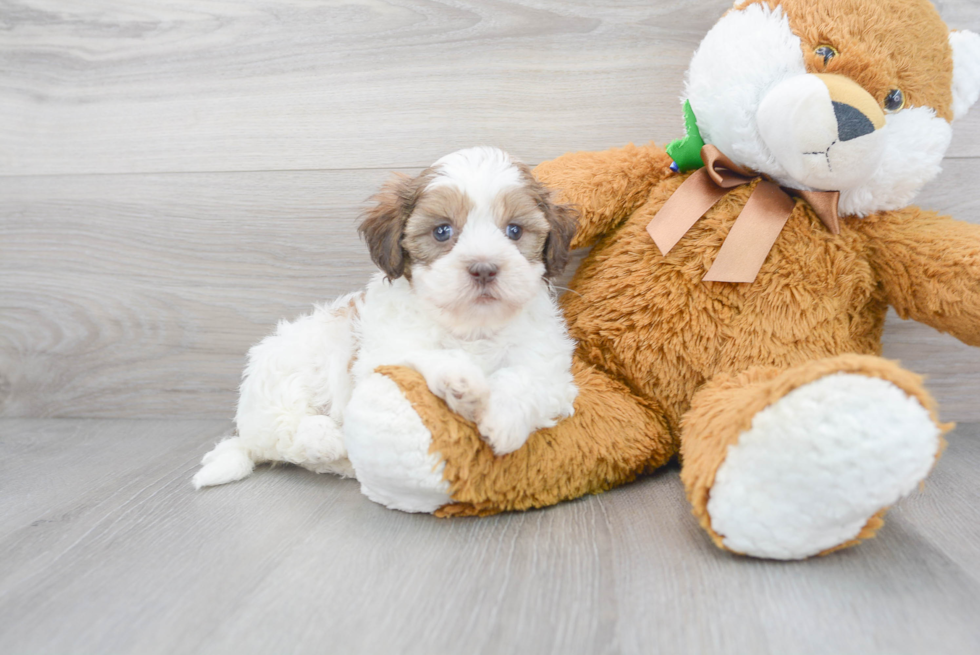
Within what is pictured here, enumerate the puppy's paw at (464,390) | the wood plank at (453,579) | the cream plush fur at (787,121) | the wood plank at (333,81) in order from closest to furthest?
the wood plank at (453,579)
the puppy's paw at (464,390)
the cream plush fur at (787,121)
the wood plank at (333,81)

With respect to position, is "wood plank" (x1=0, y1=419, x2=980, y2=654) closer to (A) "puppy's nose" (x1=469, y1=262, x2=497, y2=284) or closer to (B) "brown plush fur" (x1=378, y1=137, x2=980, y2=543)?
(B) "brown plush fur" (x1=378, y1=137, x2=980, y2=543)

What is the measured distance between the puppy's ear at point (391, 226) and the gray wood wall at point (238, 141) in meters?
0.46

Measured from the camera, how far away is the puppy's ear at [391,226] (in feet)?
4.19

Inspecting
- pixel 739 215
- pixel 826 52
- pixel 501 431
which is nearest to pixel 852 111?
pixel 826 52

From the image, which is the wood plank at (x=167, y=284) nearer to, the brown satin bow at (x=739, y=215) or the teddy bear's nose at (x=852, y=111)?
the brown satin bow at (x=739, y=215)

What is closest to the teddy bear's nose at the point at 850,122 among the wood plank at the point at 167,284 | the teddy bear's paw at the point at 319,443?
the wood plank at the point at 167,284

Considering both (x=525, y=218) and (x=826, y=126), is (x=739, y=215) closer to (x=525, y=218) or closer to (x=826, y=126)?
(x=826, y=126)

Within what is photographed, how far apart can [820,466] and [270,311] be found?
141cm

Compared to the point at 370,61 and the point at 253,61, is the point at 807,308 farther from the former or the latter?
the point at 253,61

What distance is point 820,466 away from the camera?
0.92m

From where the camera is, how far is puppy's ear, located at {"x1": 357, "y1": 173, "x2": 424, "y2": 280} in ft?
4.19

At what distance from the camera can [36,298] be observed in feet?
6.35

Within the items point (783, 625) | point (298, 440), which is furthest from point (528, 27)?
point (783, 625)

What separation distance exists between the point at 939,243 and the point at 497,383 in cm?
86
